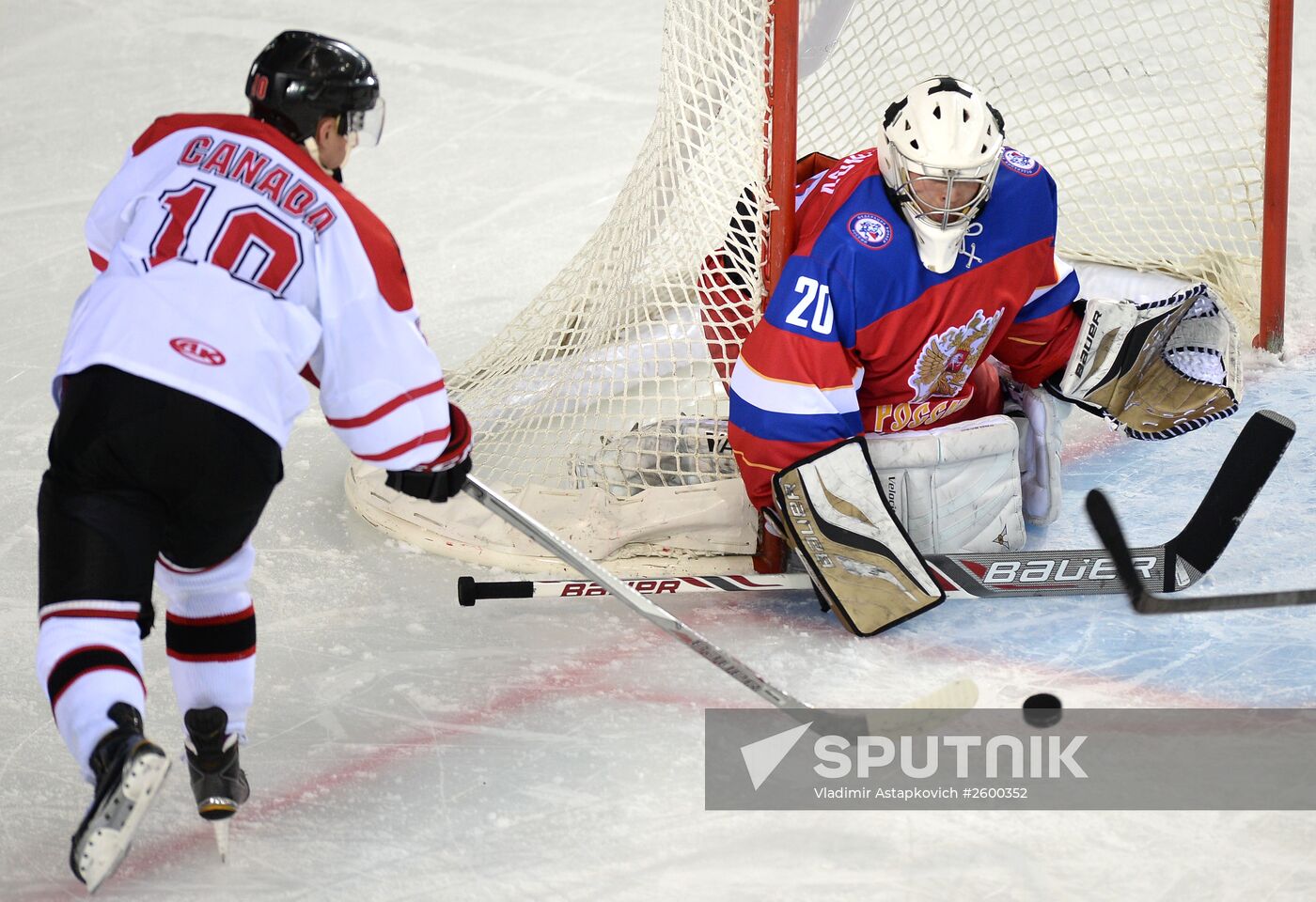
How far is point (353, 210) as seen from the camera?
6.43 ft

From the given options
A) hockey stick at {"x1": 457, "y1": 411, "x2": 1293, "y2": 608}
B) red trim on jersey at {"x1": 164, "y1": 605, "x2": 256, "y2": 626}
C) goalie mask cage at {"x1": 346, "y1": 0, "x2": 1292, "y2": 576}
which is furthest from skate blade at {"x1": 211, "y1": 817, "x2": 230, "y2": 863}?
goalie mask cage at {"x1": 346, "y1": 0, "x2": 1292, "y2": 576}

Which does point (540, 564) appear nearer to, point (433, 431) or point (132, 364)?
point (433, 431)

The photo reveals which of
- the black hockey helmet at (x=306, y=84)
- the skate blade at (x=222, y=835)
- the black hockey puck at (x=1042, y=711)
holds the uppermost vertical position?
the black hockey helmet at (x=306, y=84)

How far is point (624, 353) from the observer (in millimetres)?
3127

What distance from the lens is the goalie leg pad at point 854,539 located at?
8.41 feet

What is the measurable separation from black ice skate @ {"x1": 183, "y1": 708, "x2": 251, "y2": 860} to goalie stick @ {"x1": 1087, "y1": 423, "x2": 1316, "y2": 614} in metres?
1.25

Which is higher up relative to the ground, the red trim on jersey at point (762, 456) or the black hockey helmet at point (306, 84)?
the black hockey helmet at point (306, 84)

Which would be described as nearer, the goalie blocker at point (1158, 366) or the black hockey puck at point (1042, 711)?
the black hockey puck at point (1042, 711)

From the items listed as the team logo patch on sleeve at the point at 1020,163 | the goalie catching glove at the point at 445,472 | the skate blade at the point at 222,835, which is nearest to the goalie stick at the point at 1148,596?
the team logo patch on sleeve at the point at 1020,163

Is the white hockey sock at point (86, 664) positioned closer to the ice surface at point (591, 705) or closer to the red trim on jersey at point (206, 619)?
the red trim on jersey at point (206, 619)

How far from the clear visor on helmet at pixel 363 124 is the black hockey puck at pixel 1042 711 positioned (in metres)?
1.29

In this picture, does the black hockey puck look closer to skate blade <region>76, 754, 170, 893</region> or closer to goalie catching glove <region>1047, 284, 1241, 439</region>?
goalie catching glove <region>1047, 284, 1241, 439</region>

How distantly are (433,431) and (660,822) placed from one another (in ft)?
2.10

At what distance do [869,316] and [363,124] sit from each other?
938 millimetres
